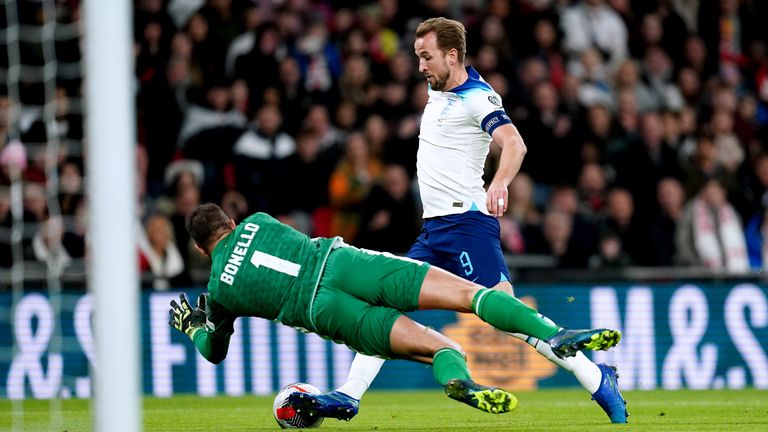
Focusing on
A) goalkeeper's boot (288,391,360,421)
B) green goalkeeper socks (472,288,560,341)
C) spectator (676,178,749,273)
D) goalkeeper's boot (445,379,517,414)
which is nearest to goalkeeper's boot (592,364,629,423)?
green goalkeeper socks (472,288,560,341)

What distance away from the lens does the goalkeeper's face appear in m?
8.47

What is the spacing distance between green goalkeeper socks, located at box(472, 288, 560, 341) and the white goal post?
241 cm

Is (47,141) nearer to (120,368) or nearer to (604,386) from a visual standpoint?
(604,386)

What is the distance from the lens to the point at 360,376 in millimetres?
8453

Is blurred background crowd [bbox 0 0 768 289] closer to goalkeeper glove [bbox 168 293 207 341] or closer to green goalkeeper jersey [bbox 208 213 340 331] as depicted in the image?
goalkeeper glove [bbox 168 293 207 341]

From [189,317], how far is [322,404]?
36.9 inches

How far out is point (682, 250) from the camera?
14.9 meters

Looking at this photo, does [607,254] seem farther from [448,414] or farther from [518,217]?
[448,414]

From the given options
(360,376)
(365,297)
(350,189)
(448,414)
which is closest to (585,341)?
(365,297)

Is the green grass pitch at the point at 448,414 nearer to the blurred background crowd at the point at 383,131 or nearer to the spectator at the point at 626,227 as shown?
the blurred background crowd at the point at 383,131

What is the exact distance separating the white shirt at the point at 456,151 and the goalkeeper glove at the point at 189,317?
1498 millimetres

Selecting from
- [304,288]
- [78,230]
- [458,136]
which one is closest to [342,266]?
[304,288]

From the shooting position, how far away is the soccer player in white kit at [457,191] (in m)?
8.31

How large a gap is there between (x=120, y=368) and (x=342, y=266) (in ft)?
8.02
